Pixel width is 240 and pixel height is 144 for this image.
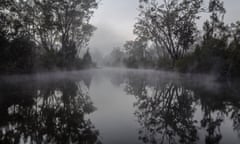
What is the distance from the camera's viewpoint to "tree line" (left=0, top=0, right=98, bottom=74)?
1389 centimetres

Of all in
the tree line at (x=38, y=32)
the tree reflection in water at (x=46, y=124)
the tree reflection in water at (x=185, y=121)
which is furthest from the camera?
the tree line at (x=38, y=32)

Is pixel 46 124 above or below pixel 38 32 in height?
below

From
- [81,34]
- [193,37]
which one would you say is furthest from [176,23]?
[81,34]

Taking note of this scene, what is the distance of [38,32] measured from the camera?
70.7 feet

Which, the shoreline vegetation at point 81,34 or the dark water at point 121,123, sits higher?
the shoreline vegetation at point 81,34

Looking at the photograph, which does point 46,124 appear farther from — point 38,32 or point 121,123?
point 38,32

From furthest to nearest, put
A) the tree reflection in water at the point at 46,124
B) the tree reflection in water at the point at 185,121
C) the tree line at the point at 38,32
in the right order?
the tree line at the point at 38,32
the tree reflection in water at the point at 185,121
the tree reflection in water at the point at 46,124

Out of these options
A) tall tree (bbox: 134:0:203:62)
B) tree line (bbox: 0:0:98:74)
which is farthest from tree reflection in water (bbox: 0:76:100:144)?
tall tree (bbox: 134:0:203:62)

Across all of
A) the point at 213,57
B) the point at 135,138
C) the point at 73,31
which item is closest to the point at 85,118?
the point at 135,138

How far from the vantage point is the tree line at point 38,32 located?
13.9 meters

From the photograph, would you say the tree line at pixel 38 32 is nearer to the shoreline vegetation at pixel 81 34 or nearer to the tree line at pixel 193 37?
the shoreline vegetation at pixel 81 34

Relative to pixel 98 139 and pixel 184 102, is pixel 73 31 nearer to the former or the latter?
pixel 184 102

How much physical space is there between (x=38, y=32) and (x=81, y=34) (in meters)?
8.96

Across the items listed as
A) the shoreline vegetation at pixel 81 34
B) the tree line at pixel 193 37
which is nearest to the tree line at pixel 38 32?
the shoreline vegetation at pixel 81 34
